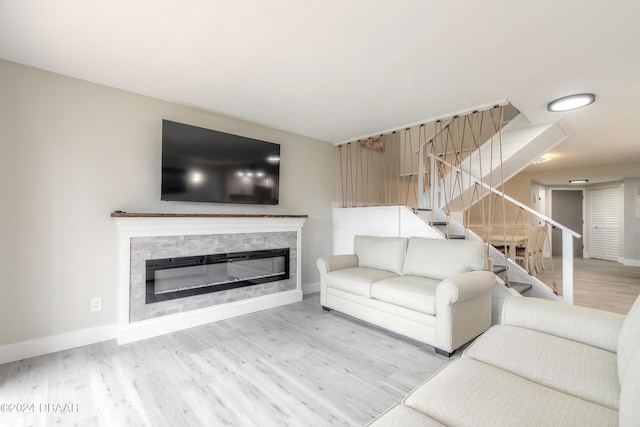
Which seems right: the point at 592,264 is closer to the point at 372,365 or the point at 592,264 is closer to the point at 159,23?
the point at 372,365

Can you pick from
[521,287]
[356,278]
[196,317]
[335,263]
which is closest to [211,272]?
[196,317]

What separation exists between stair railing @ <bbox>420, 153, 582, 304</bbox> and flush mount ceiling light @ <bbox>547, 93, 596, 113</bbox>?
39.3 inches

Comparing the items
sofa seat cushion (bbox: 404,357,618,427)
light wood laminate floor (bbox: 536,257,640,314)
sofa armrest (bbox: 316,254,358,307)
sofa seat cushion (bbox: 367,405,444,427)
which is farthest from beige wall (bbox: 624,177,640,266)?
sofa seat cushion (bbox: 367,405,444,427)

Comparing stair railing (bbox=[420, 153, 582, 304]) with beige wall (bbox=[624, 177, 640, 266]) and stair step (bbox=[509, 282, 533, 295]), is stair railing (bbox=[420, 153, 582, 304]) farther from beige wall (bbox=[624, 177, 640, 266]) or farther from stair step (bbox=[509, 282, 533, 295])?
beige wall (bbox=[624, 177, 640, 266])

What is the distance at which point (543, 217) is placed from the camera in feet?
10.3

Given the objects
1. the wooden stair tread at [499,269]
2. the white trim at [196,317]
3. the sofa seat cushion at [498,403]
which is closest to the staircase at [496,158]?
the wooden stair tread at [499,269]

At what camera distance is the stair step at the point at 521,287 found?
3.08m

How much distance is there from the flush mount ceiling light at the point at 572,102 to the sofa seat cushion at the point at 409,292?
220 centimetres

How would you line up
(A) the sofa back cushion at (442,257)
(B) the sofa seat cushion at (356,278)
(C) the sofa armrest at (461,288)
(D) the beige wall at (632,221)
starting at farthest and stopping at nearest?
(D) the beige wall at (632,221) → (B) the sofa seat cushion at (356,278) → (A) the sofa back cushion at (442,257) → (C) the sofa armrest at (461,288)

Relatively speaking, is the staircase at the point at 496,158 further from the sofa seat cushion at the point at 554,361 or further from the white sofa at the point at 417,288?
the sofa seat cushion at the point at 554,361

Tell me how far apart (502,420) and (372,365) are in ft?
4.59

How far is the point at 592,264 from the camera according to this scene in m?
7.07

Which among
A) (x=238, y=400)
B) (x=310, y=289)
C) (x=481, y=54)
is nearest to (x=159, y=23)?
(x=481, y=54)

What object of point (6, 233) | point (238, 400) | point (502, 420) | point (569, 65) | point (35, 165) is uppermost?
point (569, 65)
